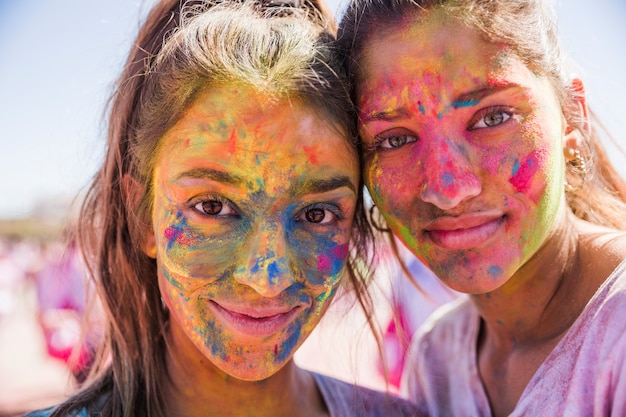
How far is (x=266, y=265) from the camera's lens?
4.14 ft

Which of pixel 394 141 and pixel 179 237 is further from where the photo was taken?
pixel 394 141

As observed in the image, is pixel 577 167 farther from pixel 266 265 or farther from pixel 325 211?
pixel 266 265

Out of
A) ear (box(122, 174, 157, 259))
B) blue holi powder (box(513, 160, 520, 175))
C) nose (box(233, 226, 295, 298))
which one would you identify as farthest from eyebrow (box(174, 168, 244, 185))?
blue holi powder (box(513, 160, 520, 175))

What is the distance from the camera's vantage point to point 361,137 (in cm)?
152

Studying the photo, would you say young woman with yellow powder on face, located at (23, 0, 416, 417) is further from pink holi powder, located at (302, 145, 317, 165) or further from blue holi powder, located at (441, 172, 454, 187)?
blue holi powder, located at (441, 172, 454, 187)

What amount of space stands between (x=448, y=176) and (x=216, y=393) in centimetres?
86

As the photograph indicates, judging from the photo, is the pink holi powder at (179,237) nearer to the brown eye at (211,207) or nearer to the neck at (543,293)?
the brown eye at (211,207)

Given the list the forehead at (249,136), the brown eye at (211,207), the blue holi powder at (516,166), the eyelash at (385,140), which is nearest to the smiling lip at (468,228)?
the blue holi powder at (516,166)

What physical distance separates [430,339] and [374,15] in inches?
46.8

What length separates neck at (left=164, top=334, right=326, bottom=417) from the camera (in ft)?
5.01

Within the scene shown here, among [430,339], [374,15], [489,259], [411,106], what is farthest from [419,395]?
[374,15]

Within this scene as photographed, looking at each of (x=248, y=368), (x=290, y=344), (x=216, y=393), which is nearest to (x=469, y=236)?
(x=290, y=344)

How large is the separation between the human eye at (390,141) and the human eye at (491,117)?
0.59 feet

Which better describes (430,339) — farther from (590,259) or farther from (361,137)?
(361,137)
